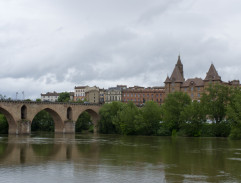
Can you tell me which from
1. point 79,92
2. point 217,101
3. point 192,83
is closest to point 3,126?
point 217,101

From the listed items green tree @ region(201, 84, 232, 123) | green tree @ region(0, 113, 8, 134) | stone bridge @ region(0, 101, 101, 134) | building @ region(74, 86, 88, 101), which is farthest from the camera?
building @ region(74, 86, 88, 101)

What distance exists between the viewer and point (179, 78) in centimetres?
12450

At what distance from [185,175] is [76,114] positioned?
3210 inches

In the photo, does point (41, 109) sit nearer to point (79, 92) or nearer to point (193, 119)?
point (193, 119)

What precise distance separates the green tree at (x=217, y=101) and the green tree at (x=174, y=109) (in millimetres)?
5773

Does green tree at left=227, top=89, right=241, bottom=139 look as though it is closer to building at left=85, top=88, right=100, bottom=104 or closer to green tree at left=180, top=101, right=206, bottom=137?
green tree at left=180, top=101, right=206, bottom=137

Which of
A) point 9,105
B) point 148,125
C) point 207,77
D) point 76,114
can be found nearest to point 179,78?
point 207,77

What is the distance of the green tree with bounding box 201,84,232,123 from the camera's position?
236 feet

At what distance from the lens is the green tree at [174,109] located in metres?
77.1

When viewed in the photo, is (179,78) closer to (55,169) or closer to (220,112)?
(220,112)

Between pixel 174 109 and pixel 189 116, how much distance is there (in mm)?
4307

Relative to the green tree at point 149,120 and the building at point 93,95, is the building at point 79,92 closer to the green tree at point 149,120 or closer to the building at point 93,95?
the building at point 93,95

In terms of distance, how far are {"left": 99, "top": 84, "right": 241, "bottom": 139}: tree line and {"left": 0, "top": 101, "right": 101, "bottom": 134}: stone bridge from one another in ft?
55.5

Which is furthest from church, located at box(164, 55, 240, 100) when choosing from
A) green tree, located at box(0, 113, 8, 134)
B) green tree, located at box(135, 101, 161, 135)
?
green tree, located at box(0, 113, 8, 134)
